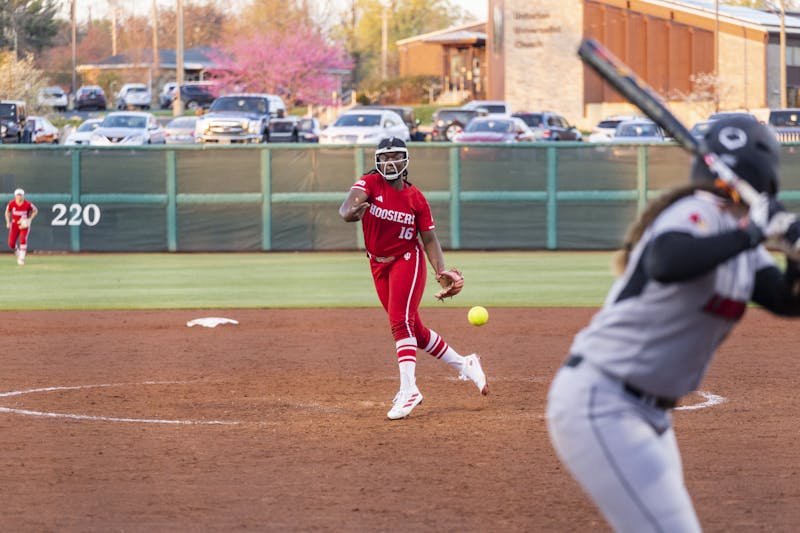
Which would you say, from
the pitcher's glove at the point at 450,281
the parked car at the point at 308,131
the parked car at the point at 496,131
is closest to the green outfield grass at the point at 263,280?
the pitcher's glove at the point at 450,281

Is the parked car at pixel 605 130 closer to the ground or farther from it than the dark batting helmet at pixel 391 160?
farther from it

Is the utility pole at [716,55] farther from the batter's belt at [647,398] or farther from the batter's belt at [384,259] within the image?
the batter's belt at [647,398]

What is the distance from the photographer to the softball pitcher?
3.90 meters

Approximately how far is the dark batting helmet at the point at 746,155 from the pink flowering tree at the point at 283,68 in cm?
7082

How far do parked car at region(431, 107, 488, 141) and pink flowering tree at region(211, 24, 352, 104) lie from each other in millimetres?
26781

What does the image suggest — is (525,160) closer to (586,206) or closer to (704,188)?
(586,206)

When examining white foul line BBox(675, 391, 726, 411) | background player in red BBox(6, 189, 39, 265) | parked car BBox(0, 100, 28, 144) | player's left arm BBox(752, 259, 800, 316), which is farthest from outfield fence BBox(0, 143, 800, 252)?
player's left arm BBox(752, 259, 800, 316)

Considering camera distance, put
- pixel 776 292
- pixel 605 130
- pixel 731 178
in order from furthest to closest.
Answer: pixel 605 130 → pixel 776 292 → pixel 731 178

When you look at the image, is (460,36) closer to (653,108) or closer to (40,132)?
(40,132)

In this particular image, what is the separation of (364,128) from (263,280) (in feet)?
60.9

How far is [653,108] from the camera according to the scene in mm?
4273

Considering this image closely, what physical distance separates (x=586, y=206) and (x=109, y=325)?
577 inches

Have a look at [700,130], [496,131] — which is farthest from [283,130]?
[700,130]

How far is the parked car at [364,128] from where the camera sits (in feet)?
131
